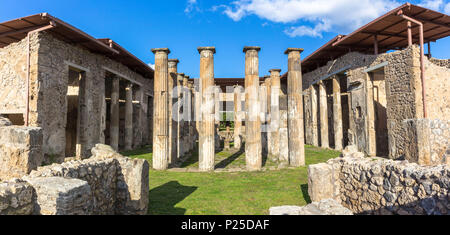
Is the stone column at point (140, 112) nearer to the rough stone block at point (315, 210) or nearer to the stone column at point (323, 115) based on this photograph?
the stone column at point (323, 115)

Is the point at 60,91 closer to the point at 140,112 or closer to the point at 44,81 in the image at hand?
the point at 44,81

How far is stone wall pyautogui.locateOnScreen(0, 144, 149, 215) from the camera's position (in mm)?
2771

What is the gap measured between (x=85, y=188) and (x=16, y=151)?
4401mm

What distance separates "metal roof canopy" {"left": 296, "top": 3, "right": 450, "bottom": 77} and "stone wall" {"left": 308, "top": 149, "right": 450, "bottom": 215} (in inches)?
333

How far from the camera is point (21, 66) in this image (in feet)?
31.9

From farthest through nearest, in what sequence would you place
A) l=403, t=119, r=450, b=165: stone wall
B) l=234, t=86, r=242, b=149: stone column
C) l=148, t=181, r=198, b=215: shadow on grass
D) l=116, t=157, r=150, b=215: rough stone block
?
l=234, t=86, r=242, b=149: stone column, l=403, t=119, r=450, b=165: stone wall, l=148, t=181, r=198, b=215: shadow on grass, l=116, t=157, r=150, b=215: rough stone block

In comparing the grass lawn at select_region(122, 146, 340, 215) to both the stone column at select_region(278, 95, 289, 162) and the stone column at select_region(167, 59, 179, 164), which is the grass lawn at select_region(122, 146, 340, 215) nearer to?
the stone column at select_region(167, 59, 179, 164)

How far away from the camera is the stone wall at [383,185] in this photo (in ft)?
11.0

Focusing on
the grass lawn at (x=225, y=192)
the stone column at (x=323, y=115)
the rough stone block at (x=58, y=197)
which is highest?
the stone column at (x=323, y=115)

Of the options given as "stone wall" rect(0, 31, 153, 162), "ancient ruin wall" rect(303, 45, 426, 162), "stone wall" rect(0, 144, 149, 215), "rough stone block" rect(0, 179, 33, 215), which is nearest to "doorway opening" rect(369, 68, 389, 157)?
"ancient ruin wall" rect(303, 45, 426, 162)

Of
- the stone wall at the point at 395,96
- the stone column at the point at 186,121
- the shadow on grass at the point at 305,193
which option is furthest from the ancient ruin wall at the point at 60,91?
the stone wall at the point at 395,96

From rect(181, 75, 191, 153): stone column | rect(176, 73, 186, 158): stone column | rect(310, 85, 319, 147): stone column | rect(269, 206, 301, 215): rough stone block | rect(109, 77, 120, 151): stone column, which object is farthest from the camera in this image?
rect(310, 85, 319, 147): stone column
